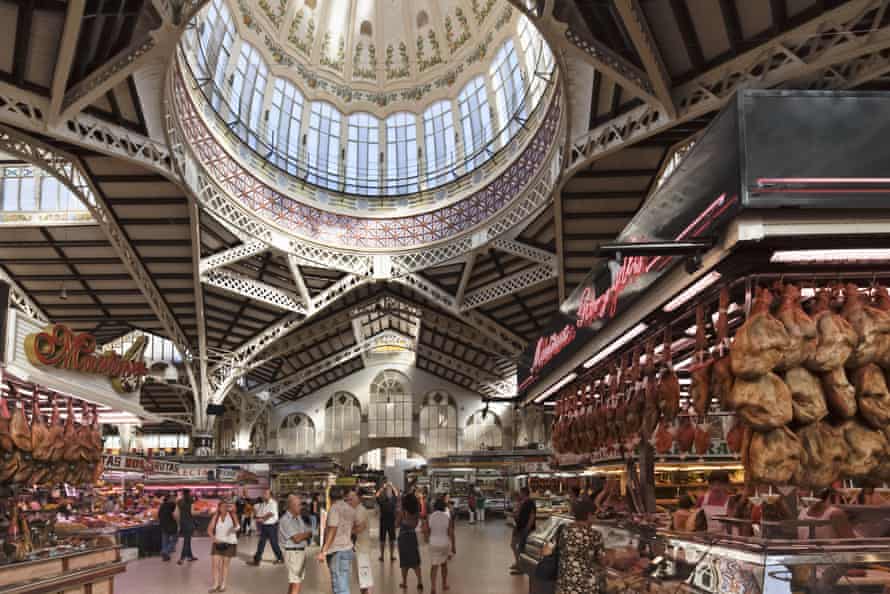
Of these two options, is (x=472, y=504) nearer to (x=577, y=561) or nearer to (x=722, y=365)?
(x=577, y=561)

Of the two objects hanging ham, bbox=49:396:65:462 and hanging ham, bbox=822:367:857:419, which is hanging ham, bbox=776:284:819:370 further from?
hanging ham, bbox=49:396:65:462

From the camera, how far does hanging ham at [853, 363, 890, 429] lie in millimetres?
3643

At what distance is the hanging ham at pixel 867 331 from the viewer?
12.1 ft

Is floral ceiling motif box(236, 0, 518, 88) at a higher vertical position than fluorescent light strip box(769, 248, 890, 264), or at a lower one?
higher

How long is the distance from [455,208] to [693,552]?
21872mm

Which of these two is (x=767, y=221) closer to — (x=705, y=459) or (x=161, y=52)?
(x=705, y=459)

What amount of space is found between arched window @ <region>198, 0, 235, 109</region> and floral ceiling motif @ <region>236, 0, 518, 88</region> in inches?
109

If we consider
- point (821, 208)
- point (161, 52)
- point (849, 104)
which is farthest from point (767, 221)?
point (161, 52)

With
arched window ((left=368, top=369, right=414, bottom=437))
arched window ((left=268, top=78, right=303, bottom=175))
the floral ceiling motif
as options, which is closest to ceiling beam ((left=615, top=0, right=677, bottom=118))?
the floral ceiling motif

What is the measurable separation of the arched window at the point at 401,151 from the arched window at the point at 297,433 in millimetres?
20055

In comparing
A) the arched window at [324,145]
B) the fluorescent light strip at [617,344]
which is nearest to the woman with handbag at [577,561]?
the fluorescent light strip at [617,344]

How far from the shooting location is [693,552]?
4.02m

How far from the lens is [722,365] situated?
391 cm

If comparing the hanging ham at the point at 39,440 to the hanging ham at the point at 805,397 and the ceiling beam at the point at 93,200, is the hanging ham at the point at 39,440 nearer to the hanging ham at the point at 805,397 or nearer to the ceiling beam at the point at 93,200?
the hanging ham at the point at 805,397
